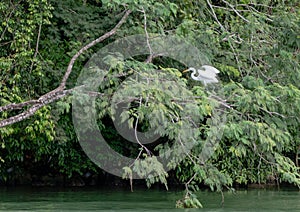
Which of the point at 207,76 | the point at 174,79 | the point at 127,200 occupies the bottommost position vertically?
the point at 127,200

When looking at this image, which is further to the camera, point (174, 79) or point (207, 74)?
point (207, 74)

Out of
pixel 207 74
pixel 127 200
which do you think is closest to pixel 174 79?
pixel 207 74

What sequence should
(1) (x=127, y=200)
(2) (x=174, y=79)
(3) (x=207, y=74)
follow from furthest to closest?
(1) (x=127, y=200)
(3) (x=207, y=74)
(2) (x=174, y=79)

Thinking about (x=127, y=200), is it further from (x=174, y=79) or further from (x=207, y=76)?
(x=174, y=79)

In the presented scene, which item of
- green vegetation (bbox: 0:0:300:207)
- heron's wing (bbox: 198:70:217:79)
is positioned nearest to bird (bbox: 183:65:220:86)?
heron's wing (bbox: 198:70:217:79)

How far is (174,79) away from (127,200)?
119 inches

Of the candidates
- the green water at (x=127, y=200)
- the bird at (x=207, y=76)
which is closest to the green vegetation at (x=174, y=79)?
the bird at (x=207, y=76)

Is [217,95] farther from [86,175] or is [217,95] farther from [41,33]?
[86,175]

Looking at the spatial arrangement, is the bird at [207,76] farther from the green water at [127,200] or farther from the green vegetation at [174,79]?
the green water at [127,200]

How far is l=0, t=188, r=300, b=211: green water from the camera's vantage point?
1039 centimetres

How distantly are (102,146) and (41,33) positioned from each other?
2.25 m

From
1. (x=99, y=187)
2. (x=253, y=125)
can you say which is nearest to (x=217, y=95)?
(x=253, y=125)

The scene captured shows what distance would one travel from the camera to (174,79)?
9.31m

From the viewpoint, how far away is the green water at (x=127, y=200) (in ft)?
34.1
